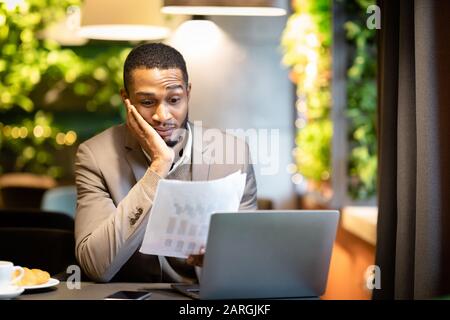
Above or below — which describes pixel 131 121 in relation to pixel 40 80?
below

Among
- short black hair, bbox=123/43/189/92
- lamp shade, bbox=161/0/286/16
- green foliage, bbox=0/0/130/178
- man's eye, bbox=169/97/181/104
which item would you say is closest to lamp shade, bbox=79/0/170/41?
lamp shade, bbox=161/0/286/16

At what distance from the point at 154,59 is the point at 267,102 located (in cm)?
339

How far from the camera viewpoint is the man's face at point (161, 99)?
2.68 metres

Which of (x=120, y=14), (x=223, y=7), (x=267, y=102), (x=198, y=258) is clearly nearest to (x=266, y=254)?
(x=198, y=258)

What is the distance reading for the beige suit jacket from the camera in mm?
2521

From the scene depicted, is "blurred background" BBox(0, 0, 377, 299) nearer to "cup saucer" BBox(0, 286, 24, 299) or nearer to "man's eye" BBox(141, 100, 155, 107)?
"man's eye" BBox(141, 100, 155, 107)

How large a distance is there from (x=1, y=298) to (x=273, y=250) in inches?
27.7

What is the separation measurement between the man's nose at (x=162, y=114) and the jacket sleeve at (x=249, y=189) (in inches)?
12.3

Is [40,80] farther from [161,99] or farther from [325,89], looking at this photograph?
[161,99]

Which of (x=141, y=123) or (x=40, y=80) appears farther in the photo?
(x=40, y=80)

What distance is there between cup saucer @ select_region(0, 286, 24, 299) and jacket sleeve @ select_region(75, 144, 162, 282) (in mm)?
300

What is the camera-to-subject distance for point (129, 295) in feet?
7.57
